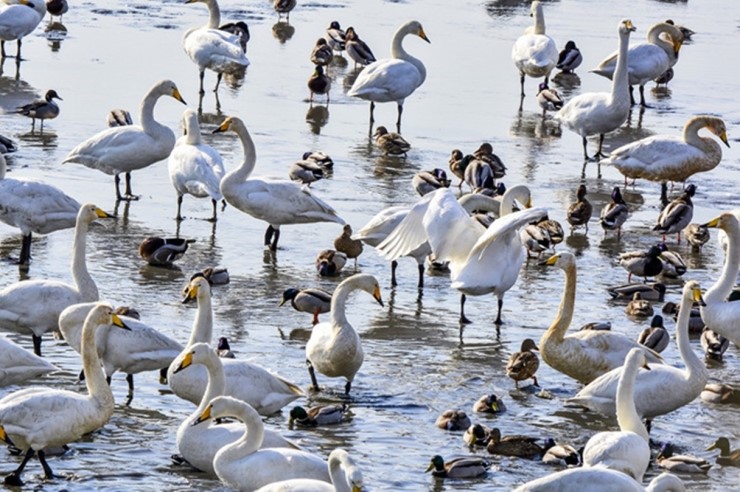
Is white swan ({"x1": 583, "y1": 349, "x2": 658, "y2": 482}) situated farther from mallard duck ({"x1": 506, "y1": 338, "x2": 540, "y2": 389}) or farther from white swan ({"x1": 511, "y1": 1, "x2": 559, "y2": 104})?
white swan ({"x1": 511, "y1": 1, "x2": 559, "y2": 104})

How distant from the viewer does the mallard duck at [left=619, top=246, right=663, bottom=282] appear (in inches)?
647

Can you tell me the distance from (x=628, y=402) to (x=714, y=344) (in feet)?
10.2

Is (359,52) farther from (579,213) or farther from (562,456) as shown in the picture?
(562,456)

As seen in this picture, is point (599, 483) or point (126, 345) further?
point (126, 345)

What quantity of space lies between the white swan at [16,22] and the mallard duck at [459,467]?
1756 cm

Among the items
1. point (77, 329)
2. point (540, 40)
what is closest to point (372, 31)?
point (540, 40)

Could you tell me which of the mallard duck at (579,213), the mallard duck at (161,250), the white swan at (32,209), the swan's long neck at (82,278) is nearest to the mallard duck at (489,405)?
the swan's long neck at (82,278)

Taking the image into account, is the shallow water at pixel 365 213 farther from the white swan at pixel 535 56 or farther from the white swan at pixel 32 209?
the white swan at pixel 535 56

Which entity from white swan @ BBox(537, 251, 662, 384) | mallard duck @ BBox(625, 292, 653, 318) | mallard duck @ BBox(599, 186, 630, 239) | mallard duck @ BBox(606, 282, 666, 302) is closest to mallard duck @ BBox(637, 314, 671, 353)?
white swan @ BBox(537, 251, 662, 384)

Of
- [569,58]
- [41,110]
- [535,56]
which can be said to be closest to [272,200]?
[41,110]

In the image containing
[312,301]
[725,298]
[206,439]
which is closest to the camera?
[206,439]

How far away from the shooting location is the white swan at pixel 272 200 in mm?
17250

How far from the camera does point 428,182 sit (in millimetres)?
19094

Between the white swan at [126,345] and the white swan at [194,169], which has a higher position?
the white swan at [194,169]
